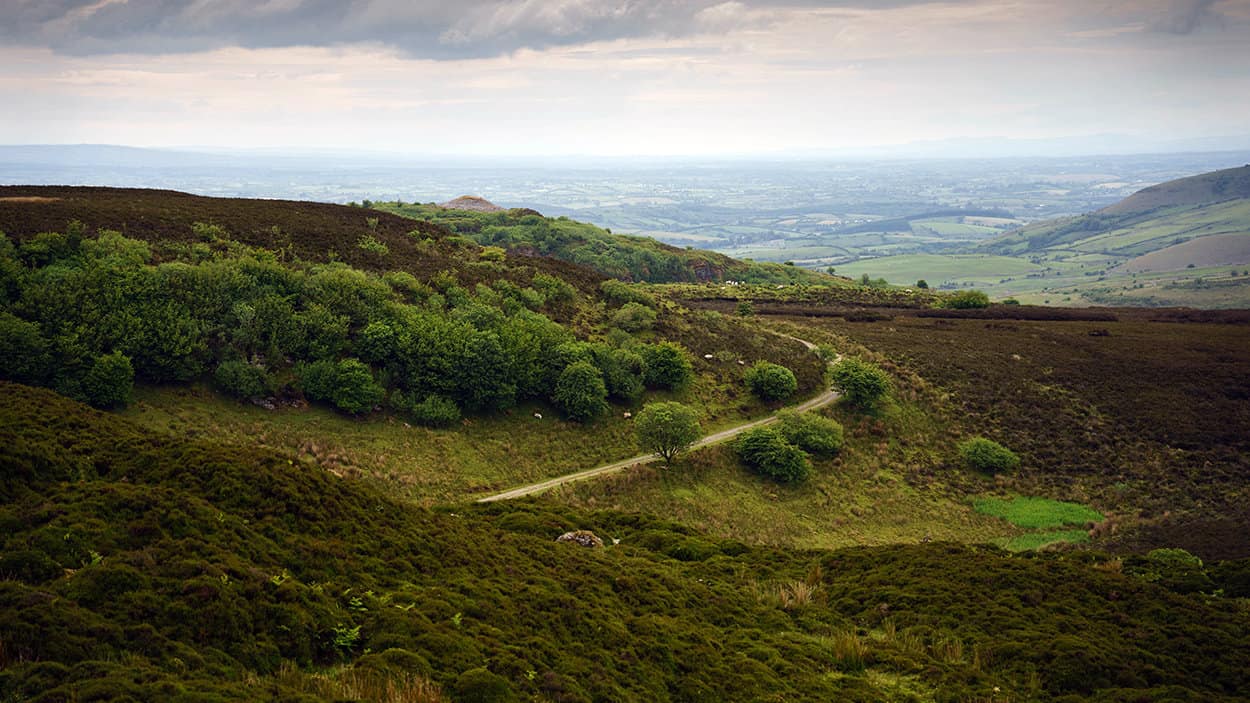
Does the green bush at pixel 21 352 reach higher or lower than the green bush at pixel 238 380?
higher

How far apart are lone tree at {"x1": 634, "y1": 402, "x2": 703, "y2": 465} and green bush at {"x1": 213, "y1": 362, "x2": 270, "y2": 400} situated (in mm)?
Result: 24974

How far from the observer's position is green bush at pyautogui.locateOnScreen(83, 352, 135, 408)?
38.1m

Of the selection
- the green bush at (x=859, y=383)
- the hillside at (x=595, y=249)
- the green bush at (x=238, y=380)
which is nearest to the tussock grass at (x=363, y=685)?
the green bush at (x=238, y=380)

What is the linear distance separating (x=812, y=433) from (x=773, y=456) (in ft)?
16.8

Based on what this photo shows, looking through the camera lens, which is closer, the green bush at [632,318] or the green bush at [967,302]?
the green bush at [632,318]

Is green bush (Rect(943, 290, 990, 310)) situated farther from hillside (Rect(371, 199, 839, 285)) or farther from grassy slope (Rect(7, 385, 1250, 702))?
grassy slope (Rect(7, 385, 1250, 702))

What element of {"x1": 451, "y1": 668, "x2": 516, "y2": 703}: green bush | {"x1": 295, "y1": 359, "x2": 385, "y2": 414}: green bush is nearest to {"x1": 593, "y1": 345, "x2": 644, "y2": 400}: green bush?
{"x1": 295, "y1": 359, "x2": 385, "y2": 414}: green bush

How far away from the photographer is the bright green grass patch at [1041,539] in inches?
1827

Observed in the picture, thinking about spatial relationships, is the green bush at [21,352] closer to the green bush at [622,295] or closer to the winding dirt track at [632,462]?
the winding dirt track at [632,462]

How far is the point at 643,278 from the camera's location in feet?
454

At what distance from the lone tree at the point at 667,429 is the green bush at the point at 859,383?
1767cm

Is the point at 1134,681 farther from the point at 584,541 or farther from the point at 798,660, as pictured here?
the point at 584,541

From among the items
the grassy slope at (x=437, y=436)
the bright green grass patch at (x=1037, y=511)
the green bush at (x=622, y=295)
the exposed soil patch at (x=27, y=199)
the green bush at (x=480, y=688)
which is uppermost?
the exposed soil patch at (x=27, y=199)

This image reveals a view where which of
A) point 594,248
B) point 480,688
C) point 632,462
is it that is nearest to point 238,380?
point 632,462
